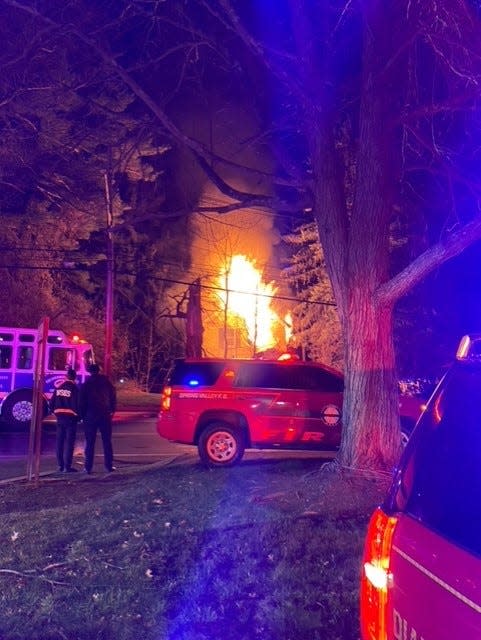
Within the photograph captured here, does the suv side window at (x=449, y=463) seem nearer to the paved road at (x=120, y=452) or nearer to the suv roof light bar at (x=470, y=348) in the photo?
the suv roof light bar at (x=470, y=348)

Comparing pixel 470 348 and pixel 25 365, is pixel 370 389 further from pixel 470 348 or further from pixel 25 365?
pixel 25 365

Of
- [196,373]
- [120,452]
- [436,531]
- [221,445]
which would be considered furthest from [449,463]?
[120,452]

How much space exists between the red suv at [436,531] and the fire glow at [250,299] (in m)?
34.5

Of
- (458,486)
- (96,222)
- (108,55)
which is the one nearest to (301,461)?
(108,55)

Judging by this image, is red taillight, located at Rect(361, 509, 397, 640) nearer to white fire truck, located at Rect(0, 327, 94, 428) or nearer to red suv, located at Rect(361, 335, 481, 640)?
red suv, located at Rect(361, 335, 481, 640)

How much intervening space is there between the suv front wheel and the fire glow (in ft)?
86.2

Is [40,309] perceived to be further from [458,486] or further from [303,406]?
[458,486]

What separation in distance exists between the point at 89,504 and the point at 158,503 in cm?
83

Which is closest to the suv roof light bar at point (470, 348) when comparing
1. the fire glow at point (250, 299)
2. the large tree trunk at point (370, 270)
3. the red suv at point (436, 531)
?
the red suv at point (436, 531)

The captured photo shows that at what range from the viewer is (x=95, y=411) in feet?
34.4

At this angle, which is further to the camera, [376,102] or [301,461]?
[301,461]

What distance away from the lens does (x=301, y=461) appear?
1028 cm

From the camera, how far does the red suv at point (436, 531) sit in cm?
182

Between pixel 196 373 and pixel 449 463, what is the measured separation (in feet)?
29.3
